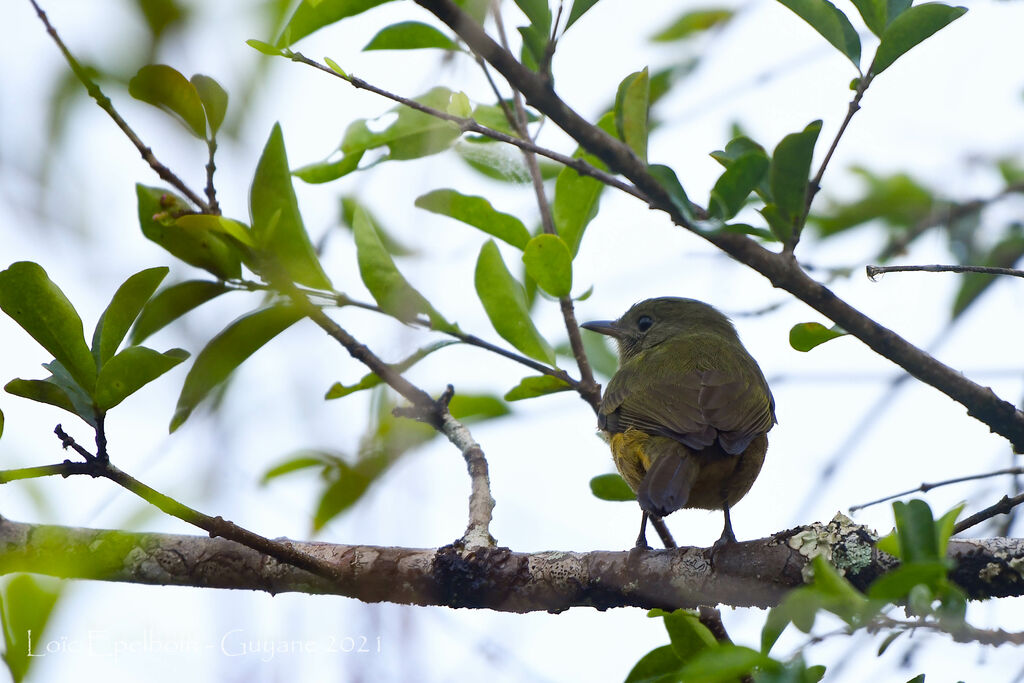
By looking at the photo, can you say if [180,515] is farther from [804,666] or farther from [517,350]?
[517,350]

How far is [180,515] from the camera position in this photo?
7.05 ft

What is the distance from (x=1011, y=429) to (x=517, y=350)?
163 centimetres

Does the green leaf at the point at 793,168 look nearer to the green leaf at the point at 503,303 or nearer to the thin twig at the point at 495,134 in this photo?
the thin twig at the point at 495,134

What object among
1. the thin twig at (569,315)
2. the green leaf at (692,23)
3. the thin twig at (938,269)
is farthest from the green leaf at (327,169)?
the green leaf at (692,23)

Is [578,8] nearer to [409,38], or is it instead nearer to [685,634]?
[409,38]

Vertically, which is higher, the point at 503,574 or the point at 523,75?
the point at 523,75

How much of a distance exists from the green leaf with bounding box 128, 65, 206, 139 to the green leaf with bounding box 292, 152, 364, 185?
2.22ft

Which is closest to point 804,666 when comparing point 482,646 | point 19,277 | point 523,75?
point 482,646

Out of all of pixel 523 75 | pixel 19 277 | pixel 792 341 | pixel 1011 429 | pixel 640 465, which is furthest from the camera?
pixel 640 465

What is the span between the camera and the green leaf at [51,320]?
2297 millimetres

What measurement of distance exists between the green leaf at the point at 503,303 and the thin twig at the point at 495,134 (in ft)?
3.01

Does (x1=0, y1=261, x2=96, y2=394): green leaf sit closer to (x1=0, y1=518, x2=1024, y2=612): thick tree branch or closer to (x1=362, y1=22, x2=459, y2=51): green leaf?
(x1=0, y1=518, x2=1024, y2=612): thick tree branch

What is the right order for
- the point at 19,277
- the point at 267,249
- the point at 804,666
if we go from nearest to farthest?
1. the point at 804,666
2. the point at 19,277
3. the point at 267,249

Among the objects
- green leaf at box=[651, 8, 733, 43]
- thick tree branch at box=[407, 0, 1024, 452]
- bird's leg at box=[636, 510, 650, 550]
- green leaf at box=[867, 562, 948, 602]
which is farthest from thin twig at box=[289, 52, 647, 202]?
green leaf at box=[651, 8, 733, 43]
